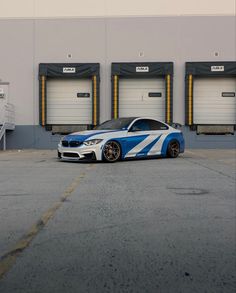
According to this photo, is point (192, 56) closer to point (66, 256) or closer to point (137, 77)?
point (137, 77)

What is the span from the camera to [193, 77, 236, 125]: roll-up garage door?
2312 centimetres

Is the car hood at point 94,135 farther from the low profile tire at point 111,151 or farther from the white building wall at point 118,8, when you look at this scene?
the white building wall at point 118,8

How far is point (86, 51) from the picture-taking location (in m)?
23.0

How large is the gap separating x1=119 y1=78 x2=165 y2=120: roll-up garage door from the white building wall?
3397mm

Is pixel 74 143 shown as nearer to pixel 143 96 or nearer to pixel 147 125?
pixel 147 125

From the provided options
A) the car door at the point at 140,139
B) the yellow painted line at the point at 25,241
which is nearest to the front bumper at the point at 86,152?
the car door at the point at 140,139

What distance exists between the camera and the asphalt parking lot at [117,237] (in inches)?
137

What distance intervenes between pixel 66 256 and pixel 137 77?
19.7 m

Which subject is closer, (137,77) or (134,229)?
(134,229)

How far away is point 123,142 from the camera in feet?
42.7

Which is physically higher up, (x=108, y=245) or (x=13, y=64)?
(x=13, y=64)

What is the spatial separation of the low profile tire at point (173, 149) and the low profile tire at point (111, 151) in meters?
2.15

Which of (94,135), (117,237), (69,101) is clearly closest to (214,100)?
(69,101)

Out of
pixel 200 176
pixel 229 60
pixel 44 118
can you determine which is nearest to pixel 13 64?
pixel 44 118
